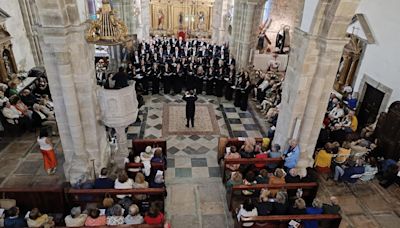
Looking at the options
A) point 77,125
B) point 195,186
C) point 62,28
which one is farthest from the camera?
point 195,186

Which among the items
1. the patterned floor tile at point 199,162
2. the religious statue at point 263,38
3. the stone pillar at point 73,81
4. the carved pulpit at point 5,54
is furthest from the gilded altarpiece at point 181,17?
the stone pillar at point 73,81

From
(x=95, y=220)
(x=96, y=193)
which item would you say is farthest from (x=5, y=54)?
(x=95, y=220)

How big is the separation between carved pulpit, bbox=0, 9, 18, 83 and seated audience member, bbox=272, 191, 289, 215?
11252 mm

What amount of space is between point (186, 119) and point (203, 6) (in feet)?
52.1

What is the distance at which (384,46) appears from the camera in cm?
1098

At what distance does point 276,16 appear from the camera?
2095 centimetres

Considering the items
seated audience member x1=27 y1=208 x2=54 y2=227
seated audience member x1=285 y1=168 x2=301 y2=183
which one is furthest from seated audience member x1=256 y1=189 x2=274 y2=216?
seated audience member x1=27 y1=208 x2=54 y2=227

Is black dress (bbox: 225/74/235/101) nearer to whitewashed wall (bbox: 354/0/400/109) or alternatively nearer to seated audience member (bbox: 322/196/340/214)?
whitewashed wall (bbox: 354/0/400/109)

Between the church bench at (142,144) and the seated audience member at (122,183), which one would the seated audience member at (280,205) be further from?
the church bench at (142,144)

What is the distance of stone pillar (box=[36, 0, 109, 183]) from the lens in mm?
5777

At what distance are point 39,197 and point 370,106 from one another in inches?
469

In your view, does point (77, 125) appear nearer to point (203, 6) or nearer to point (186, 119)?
point (186, 119)

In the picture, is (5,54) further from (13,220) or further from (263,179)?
(263,179)

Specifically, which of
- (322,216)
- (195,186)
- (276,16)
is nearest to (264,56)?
(276,16)
